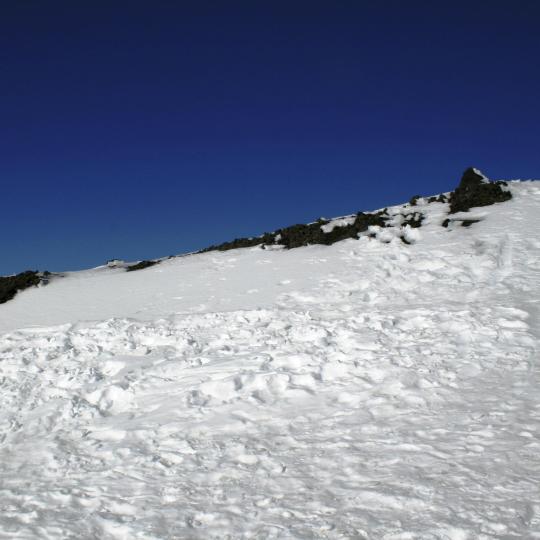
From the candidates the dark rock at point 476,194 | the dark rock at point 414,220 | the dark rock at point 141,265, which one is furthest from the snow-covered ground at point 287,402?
the dark rock at point 476,194

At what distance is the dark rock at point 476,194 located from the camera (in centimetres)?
2047

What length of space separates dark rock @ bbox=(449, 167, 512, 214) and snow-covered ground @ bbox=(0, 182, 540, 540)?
13.4 ft

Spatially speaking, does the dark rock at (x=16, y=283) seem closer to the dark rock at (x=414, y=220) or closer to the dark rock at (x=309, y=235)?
the dark rock at (x=309, y=235)

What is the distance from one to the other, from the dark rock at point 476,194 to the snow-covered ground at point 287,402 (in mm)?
4084

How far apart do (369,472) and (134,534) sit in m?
2.78

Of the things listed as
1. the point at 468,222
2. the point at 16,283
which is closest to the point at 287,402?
the point at 468,222

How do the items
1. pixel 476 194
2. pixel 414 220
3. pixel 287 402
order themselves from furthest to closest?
pixel 476 194 < pixel 414 220 < pixel 287 402

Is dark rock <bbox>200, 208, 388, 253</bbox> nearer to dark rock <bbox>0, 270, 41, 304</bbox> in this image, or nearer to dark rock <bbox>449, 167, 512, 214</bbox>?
dark rock <bbox>449, 167, 512, 214</bbox>

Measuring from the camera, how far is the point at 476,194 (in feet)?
70.3

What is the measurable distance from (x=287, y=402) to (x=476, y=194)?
51.7 ft

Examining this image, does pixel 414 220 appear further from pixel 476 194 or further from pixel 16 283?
pixel 16 283

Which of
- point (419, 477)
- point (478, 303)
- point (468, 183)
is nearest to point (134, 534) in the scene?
point (419, 477)

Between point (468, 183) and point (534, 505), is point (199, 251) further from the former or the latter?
point (534, 505)

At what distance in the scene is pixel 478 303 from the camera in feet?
40.5
